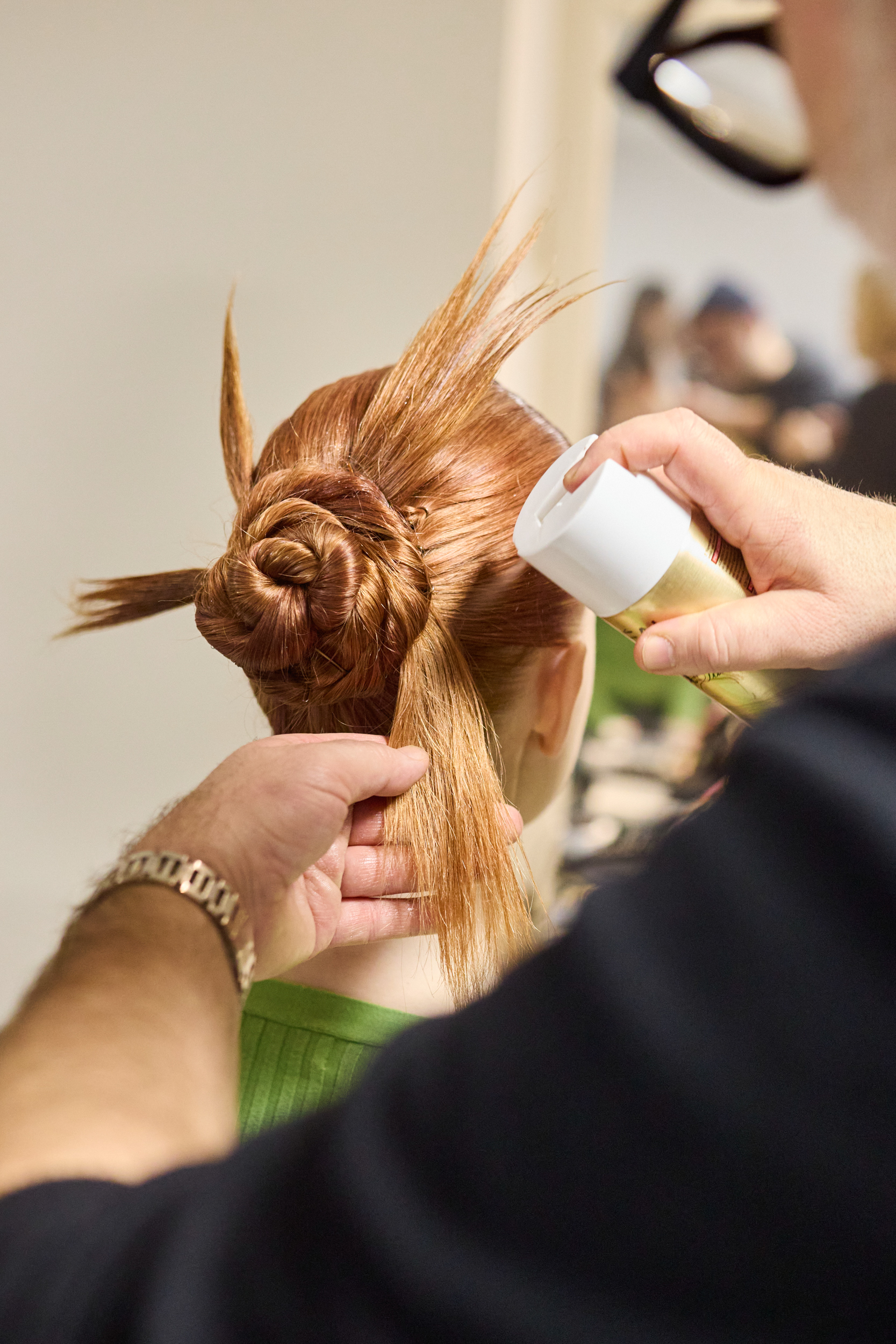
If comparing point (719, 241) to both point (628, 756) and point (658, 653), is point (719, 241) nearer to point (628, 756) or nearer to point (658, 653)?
point (628, 756)

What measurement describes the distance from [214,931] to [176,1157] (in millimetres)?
117

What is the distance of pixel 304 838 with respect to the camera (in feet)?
1.96

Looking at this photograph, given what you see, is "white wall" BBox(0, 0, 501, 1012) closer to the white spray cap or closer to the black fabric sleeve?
the white spray cap

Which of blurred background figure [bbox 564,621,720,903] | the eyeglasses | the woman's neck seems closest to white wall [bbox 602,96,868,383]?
blurred background figure [bbox 564,621,720,903]

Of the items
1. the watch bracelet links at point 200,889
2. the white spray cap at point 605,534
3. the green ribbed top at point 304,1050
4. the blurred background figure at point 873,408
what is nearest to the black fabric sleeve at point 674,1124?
the watch bracelet links at point 200,889

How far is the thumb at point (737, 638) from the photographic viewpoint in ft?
2.07

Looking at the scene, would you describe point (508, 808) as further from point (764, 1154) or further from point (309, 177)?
point (309, 177)

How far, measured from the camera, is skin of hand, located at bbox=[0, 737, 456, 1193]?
0.39m

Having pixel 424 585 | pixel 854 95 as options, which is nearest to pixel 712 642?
pixel 424 585

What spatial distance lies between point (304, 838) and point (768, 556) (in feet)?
1.20

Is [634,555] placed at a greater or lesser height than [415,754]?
greater

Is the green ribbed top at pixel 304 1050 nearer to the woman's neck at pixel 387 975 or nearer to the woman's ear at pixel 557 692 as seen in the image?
the woman's neck at pixel 387 975

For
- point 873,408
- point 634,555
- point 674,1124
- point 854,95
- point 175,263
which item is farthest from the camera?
point 873,408

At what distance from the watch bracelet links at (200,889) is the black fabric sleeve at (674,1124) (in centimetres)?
20
